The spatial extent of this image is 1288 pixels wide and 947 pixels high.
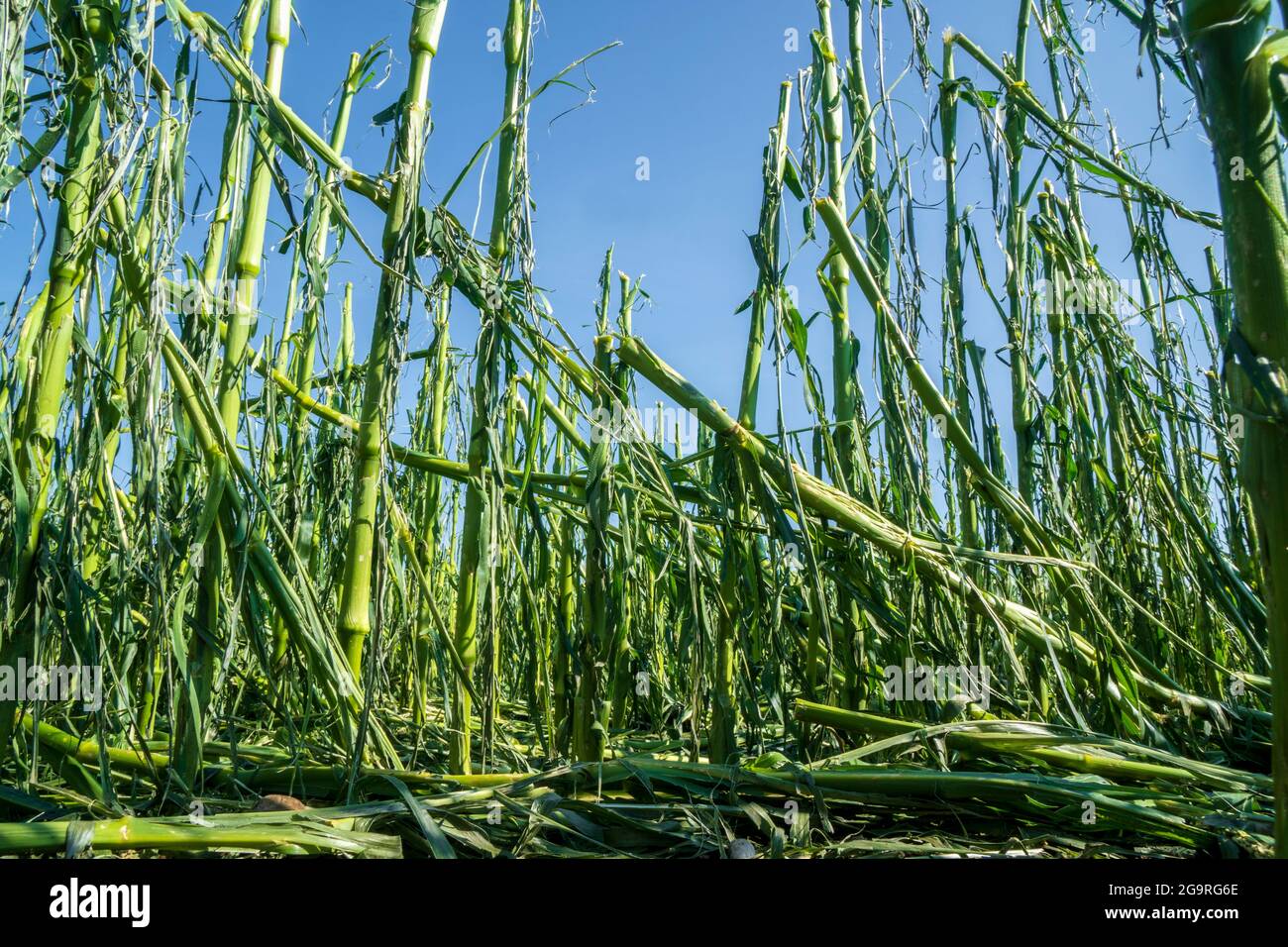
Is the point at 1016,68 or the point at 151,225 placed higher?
the point at 1016,68

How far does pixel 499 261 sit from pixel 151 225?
2.32 ft

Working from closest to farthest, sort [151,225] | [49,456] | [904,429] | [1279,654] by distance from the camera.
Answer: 1. [1279,654]
2. [151,225]
3. [49,456]
4. [904,429]

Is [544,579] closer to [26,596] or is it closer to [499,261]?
[499,261]

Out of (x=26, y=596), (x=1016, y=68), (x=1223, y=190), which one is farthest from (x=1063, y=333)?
(x=26, y=596)

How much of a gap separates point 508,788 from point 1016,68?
Result: 79.6 inches

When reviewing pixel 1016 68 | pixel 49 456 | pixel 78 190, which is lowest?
pixel 49 456

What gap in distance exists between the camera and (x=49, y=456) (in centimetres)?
122

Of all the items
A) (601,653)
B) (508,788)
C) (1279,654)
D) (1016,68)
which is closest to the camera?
(1279,654)

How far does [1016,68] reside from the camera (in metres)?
2.22

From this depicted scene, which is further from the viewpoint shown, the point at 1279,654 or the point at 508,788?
the point at 508,788

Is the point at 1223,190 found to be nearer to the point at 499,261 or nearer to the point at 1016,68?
the point at 499,261
